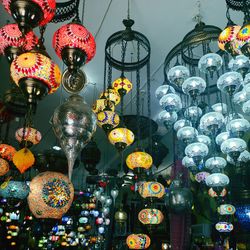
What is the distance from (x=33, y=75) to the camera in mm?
1650

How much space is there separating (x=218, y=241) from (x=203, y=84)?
4872 millimetres

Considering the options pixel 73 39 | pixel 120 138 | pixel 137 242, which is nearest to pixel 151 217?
pixel 137 242

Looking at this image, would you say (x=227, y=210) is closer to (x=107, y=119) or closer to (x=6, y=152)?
(x=107, y=119)

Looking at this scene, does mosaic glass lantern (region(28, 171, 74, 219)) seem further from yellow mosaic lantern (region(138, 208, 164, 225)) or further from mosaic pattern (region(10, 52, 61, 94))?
yellow mosaic lantern (region(138, 208, 164, 225))

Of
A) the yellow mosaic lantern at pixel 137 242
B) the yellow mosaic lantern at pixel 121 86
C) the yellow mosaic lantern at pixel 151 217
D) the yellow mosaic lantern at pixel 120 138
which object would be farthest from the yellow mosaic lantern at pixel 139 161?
the yellow mosaic lantern at pixel 137 242

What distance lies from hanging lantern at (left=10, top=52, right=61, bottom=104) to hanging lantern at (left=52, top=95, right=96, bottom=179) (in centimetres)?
25

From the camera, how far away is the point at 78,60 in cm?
186

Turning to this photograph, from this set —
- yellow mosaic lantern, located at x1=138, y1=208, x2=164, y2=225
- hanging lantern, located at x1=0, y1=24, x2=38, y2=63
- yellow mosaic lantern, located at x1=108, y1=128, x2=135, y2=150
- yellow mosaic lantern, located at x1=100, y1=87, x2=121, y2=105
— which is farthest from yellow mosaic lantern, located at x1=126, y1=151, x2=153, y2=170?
hanging lantern, located at x1=0, y1=24, x2=38, y2=63

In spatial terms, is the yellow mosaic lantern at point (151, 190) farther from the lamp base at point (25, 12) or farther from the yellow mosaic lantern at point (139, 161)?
the lamp base at point (25, 12)

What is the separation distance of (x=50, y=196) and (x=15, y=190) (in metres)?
0.86

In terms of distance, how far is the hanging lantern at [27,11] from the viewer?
1.47 meters

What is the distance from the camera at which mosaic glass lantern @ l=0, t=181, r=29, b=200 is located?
2863 mm

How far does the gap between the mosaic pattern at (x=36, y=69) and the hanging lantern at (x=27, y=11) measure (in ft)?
0.70

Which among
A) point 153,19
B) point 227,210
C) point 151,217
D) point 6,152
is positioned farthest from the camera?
point 227,210
